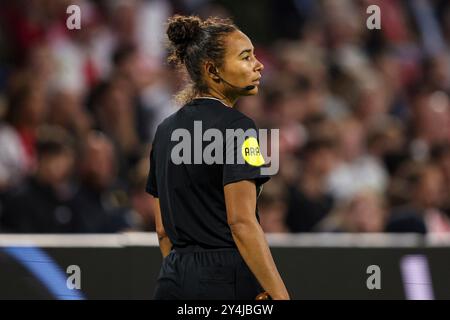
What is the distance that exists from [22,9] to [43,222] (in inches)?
94.8

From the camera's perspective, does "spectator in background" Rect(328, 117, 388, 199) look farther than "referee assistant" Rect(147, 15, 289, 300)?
Yes

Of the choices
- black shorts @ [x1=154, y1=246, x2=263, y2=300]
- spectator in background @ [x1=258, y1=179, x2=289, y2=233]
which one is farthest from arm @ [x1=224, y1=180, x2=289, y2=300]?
spectator in background @ [x1=258, y1=179, x2=289, y2=233]

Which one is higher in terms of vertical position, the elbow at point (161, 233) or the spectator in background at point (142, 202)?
the spectator in background at point (142, 202)

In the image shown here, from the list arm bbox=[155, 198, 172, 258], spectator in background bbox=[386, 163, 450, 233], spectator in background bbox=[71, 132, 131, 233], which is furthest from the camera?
spectator in background bbox=[386, 163, 450, 233]

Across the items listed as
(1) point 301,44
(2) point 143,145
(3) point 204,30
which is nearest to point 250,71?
(3) point 204,30

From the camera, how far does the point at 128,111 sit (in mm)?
7984

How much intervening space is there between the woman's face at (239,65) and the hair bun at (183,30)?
0.42 feet

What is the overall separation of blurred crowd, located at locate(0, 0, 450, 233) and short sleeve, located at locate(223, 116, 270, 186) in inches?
124

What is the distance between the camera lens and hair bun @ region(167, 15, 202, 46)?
3.69 metres

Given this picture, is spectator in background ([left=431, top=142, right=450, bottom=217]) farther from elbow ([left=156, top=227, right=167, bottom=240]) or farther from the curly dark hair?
the curly dark hair

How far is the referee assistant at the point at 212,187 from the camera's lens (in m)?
3.46

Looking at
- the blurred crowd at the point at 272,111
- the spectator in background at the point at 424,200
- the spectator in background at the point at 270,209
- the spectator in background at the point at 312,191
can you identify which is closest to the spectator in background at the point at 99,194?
the blurred crowd at the point at 272,111

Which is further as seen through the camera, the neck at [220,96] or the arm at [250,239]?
the neck at [220,96]

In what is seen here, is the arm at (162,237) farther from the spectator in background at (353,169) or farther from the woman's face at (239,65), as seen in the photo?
the spectator in background at (353,169)
